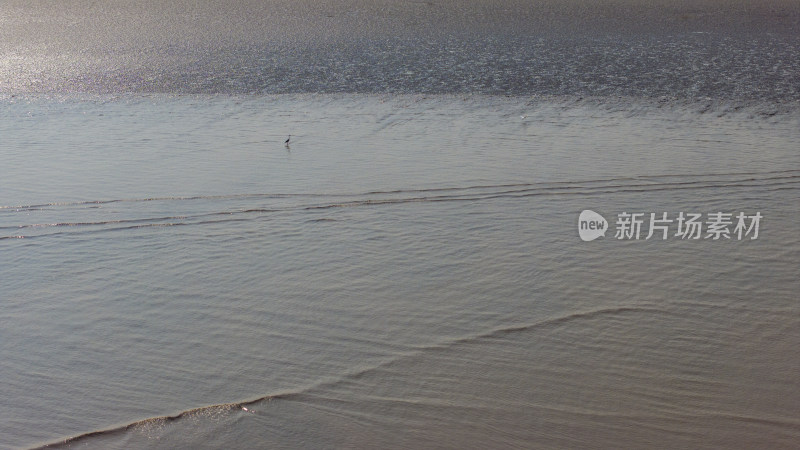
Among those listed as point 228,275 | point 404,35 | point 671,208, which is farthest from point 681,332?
point 404,35

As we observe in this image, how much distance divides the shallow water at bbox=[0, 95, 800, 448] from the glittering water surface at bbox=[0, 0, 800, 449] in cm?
1

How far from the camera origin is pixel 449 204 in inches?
165

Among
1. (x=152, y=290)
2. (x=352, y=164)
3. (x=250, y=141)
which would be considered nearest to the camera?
(x=152, y=290)

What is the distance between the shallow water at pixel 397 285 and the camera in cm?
248

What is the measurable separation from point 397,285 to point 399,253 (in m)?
0.34

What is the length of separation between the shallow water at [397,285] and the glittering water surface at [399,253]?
13mm

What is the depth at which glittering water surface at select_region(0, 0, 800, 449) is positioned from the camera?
2506 millimetres

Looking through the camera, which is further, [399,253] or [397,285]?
[399,253]

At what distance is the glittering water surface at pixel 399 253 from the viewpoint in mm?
2506

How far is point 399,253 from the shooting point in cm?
366

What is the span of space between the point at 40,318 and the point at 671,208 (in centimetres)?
286

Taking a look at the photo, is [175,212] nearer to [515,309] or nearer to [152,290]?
[152,290]

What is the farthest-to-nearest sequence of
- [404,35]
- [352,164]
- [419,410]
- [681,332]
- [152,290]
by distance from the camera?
[404,35], [352,164], [152,290], [681,332], [419,410]

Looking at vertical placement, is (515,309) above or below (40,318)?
above
